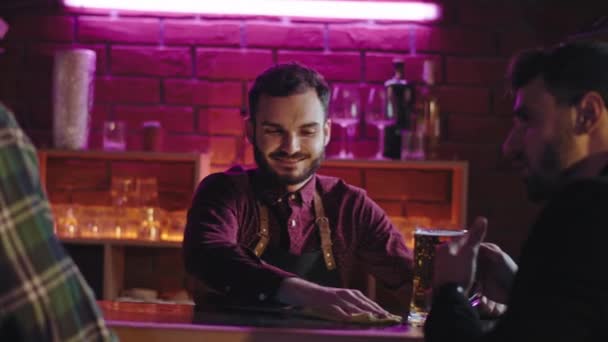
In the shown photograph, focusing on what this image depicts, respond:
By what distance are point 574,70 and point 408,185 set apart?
2.17 meters

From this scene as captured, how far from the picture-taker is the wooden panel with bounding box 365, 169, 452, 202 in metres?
3.79

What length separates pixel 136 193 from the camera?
3.52m

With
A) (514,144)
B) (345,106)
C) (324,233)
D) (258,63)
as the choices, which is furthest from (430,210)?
(514,144)

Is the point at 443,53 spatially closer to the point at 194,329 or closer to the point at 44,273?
the point at 194,329

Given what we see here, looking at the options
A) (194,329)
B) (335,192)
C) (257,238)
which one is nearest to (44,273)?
(194,329)

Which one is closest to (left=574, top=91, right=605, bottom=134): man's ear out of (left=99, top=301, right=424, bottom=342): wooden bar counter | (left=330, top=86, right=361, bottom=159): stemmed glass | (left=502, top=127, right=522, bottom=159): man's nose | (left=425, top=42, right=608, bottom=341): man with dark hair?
(left=425, top=42, right=608, bottom=341): man with dark hair

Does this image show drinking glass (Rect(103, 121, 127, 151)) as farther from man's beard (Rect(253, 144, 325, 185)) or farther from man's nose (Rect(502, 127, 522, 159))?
man's nose (Rect(502, 127, 522, 159))

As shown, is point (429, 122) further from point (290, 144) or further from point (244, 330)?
point (244, 330)

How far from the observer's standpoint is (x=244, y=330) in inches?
71.1

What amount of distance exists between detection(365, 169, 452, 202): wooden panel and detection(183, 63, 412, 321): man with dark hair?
1.03 metres

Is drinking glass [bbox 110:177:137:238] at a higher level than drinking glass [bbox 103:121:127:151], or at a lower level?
lower

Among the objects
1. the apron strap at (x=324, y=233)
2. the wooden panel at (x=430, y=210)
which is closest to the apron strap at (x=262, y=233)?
the apron strap at (x=324, y=233)

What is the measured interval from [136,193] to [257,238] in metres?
1.03

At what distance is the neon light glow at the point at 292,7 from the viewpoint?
369cm
